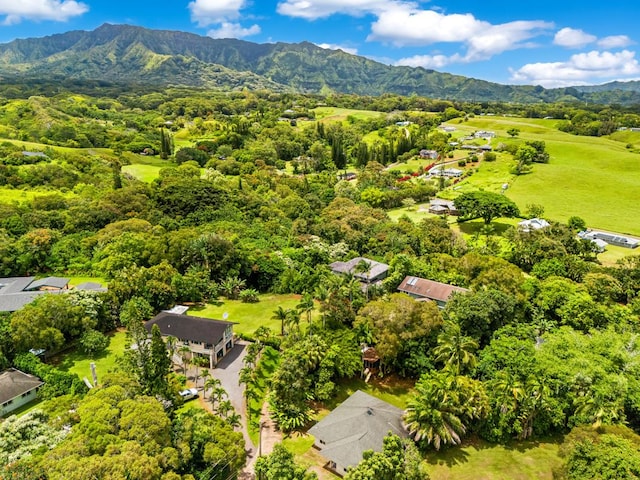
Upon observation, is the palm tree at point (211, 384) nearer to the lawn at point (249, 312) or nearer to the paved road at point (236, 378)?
the paved road at point (236, 378)

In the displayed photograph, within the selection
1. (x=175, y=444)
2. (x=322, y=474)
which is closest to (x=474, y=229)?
(x=322, y=474)

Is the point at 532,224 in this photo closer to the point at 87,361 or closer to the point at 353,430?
the point at 353,430

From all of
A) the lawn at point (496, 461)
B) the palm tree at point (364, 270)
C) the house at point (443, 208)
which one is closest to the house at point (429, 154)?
the house at point (443, 208)

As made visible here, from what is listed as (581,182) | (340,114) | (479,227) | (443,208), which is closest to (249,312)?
(479,227)

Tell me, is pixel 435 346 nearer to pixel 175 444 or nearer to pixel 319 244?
pixel 175 444

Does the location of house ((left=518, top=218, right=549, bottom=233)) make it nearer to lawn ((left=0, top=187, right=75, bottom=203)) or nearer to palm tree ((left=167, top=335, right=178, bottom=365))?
palm tree ((left=167, top=335, right=178, bottom=365))
